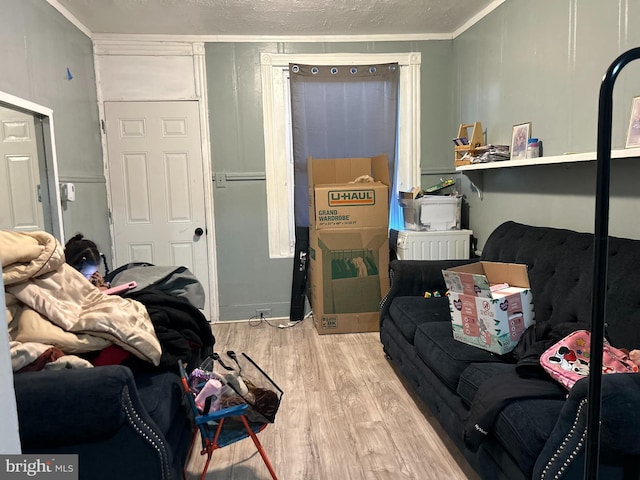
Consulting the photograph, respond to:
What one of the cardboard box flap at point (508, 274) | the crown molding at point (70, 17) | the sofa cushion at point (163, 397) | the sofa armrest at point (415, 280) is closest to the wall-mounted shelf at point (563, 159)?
the cardboard box flap at point (508, 274)

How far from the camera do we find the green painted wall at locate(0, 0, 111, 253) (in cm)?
261

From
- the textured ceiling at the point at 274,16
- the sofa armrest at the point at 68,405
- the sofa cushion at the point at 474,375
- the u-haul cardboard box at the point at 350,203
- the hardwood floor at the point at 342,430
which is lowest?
the hardwood floor at the point at 342,430

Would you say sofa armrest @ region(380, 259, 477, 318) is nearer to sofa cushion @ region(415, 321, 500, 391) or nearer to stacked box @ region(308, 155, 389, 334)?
sofa cushion @ region(415, 321, 500, 391)

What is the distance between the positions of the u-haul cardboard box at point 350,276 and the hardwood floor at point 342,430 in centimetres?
36

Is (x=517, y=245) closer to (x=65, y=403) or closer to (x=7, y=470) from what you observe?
(x=65, y=403)

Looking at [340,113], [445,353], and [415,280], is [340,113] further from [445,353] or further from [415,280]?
[445,353]

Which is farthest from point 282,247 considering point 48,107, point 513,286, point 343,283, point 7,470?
point 7,470

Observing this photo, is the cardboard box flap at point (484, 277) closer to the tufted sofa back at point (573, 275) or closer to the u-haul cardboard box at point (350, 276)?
the tufted sofa back at point (573, 275)

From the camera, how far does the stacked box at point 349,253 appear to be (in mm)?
3770

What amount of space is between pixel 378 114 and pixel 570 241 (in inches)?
89.0

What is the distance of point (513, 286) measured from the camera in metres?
2.26

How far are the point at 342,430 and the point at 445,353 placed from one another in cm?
70

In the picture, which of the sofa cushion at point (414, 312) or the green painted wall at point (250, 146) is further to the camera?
the green painted wall at point (250, 146)

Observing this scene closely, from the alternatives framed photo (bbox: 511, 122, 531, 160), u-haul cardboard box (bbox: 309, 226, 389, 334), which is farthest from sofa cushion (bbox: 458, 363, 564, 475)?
u-haul cardboard box (bbox: 309, 226, 389, 334)
